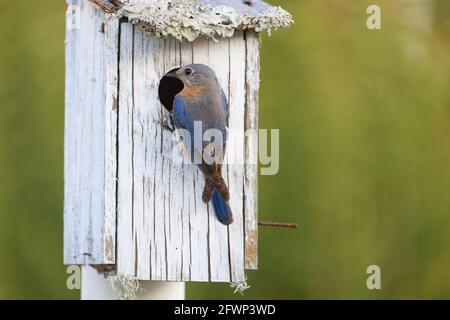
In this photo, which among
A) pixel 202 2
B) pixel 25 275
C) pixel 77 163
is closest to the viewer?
pixel 202 2

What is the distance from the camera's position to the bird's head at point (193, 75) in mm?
4180

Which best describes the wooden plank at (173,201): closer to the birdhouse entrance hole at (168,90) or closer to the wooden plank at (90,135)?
the birdhouse entrance hole at (168,90)

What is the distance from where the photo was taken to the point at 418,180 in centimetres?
651

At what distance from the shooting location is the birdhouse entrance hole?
14.0ft

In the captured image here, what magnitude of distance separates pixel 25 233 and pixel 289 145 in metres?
1.57

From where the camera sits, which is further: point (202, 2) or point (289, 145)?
point (289, 145)

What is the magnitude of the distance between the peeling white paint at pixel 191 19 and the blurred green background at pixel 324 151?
210 cm

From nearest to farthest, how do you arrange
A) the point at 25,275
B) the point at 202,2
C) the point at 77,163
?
the point at 202,2, the point at 77,163, the point at 25,275

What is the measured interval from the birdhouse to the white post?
1.02 ft

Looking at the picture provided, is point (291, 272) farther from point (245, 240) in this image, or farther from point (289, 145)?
point (245, 240)

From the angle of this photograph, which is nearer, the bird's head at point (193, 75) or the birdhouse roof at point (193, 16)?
the birdhouse roof at point (193, 16)

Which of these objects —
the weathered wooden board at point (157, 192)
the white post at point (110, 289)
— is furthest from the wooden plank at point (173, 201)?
the white post at point (110, 289)

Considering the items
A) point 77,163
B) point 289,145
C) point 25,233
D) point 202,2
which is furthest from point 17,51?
point 202,2

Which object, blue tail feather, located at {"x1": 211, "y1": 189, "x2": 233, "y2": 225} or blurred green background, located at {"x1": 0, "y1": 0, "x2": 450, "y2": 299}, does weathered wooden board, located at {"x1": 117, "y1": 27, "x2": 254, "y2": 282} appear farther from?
blurred green background, located at {"x1": 0, "y1": 0, "x2": 450, "y2": 299}
